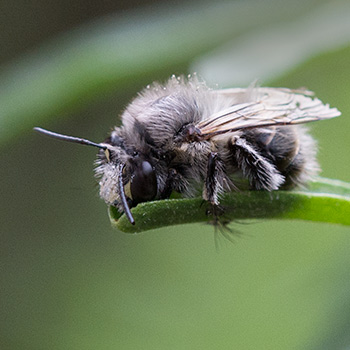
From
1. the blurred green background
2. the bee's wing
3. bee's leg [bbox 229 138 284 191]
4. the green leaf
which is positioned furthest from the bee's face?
the blurred green background

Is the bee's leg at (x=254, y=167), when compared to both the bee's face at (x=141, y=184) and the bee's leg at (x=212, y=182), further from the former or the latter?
the bee's face at (x=141, y=184)

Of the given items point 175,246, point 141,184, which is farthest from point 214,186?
point 175,246

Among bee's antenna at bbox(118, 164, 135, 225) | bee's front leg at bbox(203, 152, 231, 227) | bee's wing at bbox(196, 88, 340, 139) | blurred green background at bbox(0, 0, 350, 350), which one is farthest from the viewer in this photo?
blurred green background at bbox(0, 0, 350, 350)

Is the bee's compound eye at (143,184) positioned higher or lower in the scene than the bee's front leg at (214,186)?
higher

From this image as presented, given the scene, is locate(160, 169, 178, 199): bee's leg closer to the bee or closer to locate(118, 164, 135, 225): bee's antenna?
the bee

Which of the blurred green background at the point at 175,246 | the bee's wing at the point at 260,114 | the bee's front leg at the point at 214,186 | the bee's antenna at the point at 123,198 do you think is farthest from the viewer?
the blurred green background at the point at 175,246

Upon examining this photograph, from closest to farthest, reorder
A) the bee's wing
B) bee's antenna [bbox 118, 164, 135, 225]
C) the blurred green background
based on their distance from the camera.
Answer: bee's antenna [bbox 118, 164, 135, 225] → the bee's wing → the blurred green background

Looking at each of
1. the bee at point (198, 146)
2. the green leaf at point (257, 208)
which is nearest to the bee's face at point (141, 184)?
the bee at point (198, 146)
